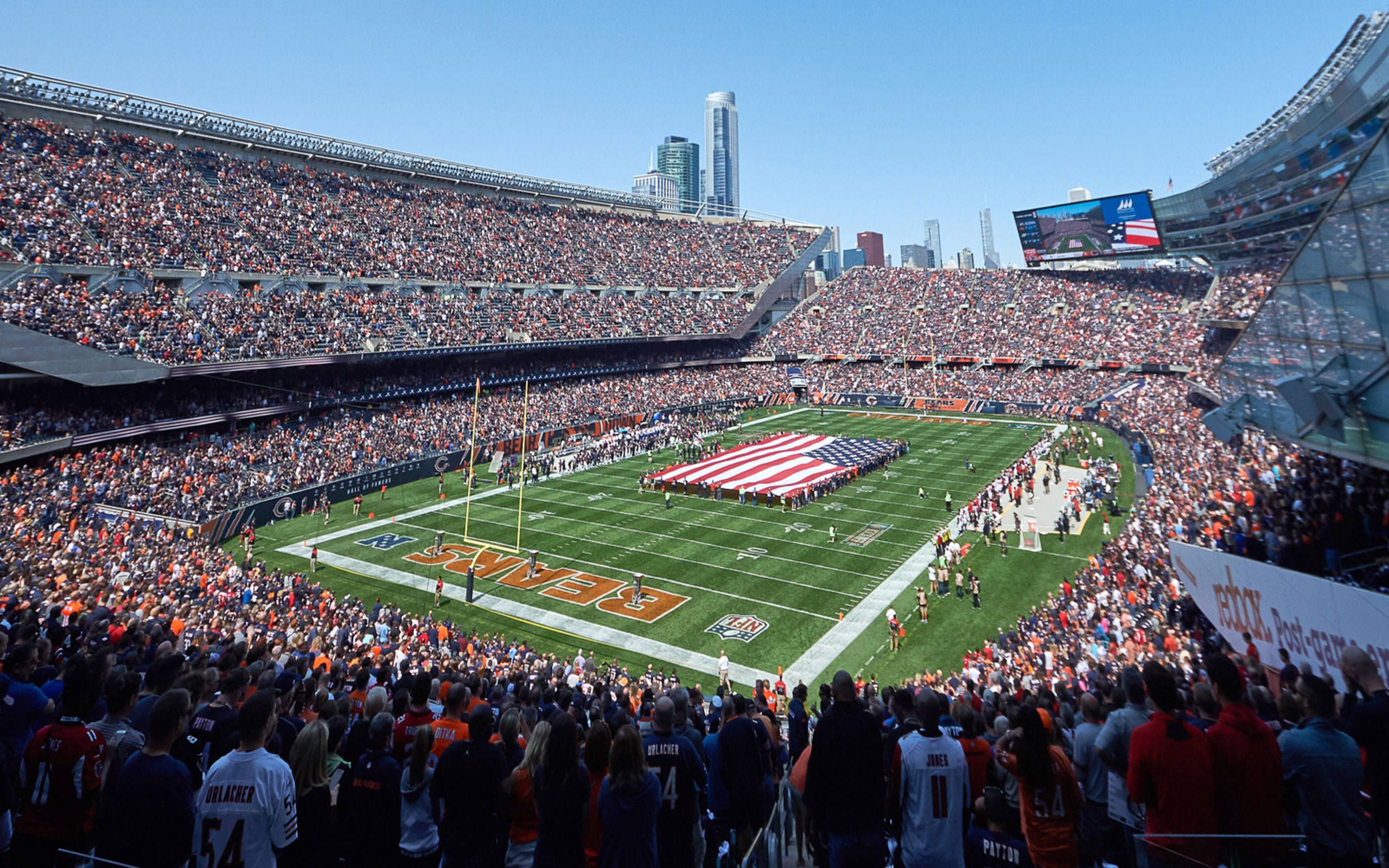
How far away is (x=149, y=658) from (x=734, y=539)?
21.2m

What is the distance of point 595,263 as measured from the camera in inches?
2721

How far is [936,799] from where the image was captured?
4801mm

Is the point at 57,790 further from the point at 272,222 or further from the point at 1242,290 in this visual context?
the point at 1242,290

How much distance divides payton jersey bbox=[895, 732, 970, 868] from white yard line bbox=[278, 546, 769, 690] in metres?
13.2

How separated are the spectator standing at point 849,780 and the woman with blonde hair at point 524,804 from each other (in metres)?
1.91

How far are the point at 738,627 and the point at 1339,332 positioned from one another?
1533cm

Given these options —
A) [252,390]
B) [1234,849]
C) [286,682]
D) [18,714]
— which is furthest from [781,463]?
[18,714]

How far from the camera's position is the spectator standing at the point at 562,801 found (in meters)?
4.29

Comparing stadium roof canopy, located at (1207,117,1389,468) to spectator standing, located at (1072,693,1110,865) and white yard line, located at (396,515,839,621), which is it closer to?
spectator standing, located at (1072,693,1110,865)

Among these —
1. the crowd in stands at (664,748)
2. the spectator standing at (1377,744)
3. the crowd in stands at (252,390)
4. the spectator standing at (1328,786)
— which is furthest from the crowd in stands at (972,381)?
the spectator standing at (1328,786)

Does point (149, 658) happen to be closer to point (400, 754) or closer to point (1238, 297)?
point (400, 754)

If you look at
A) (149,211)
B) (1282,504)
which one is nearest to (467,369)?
(149,211)

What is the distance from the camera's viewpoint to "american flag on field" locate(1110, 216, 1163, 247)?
214ft

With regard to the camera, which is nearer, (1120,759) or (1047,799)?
(1047,799)
